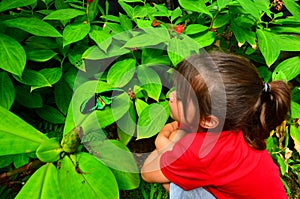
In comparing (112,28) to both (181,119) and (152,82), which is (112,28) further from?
(181,119)

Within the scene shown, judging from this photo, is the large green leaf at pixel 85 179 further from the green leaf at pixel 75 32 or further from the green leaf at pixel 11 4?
the green leaf at pixel 11 4

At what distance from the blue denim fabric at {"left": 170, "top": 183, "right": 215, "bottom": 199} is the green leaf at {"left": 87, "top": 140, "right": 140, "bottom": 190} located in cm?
13

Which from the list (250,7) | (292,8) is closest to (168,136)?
(250,7)

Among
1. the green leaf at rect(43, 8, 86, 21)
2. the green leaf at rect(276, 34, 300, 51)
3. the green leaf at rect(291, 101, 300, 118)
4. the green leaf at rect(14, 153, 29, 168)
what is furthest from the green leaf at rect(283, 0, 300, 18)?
the green leaf at rect(14, 153, 29, 168)

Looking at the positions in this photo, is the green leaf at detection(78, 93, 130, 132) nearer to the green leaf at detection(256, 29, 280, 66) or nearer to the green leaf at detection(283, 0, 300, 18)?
the green leaf at detection(256, 29, 280, 66)

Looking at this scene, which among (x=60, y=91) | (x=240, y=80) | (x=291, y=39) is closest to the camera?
(x=240, y=80)

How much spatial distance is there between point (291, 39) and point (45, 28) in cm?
98

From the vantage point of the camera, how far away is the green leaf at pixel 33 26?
48.5 inches

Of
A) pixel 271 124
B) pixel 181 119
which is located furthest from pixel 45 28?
pixel 271 124

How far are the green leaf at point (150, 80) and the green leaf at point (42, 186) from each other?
0.44 metres

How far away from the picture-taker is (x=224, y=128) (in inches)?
40.8

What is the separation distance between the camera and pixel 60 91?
54.8 inches

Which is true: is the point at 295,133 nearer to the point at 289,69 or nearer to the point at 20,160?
the point at 289,69

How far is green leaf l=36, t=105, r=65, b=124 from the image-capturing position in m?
1.39
